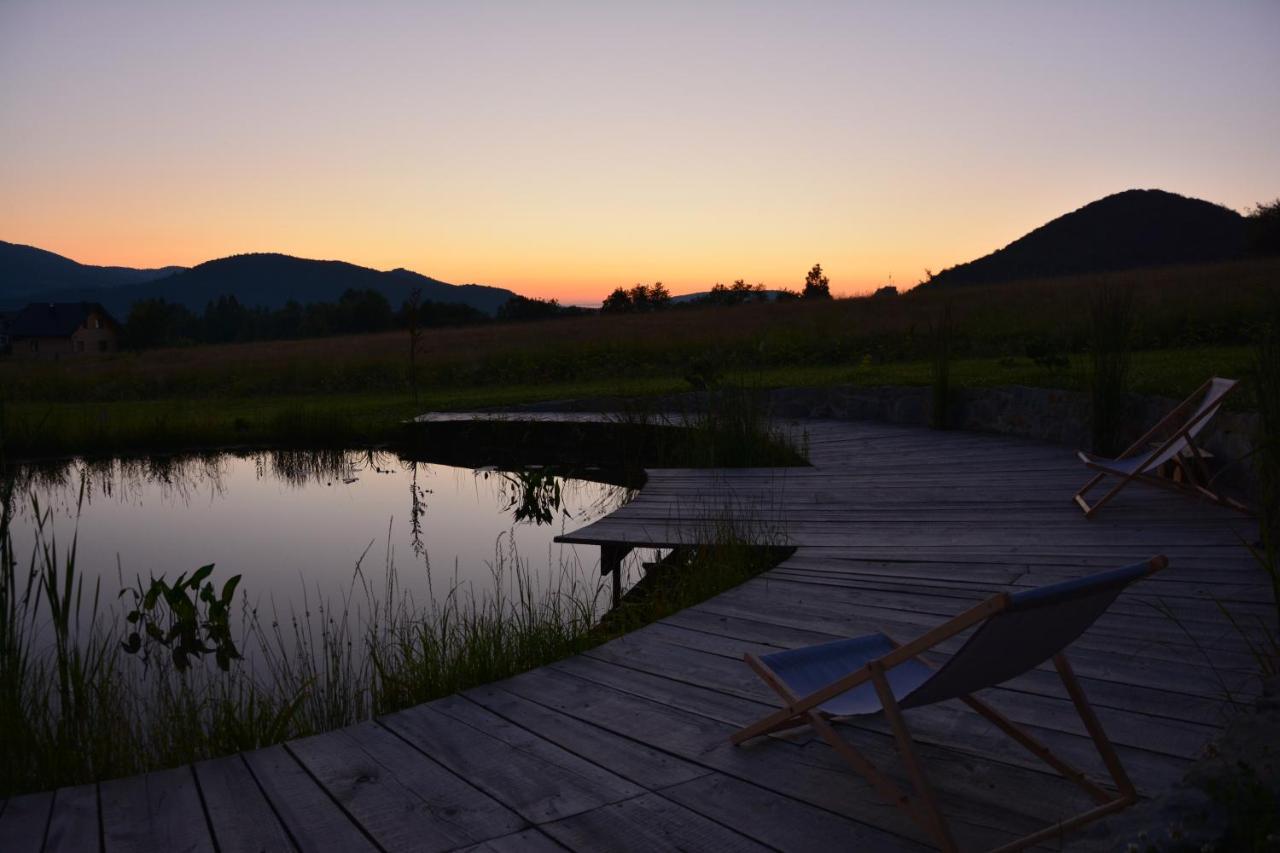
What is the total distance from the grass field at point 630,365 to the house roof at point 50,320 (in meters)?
33.5

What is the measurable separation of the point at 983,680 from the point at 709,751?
797mm

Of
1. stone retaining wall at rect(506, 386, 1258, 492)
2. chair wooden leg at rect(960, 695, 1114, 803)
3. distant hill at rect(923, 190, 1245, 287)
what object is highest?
distant hill at rect(923, 190, 1245, 287)

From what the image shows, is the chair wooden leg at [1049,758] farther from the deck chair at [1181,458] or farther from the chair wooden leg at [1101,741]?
the deck chair at [1181,458]

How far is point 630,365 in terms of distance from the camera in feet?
50.7

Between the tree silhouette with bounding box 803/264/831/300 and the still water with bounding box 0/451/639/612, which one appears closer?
the still water with bounding box 0/451/639/612

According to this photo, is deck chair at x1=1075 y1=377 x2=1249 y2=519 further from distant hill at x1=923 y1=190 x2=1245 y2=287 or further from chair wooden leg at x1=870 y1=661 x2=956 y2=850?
distant hill at x1=923 y1=190 x2=1245 y2=287

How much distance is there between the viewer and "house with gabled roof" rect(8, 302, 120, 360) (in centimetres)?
4878

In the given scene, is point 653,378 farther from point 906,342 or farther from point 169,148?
point 169,148

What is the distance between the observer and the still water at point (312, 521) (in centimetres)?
520

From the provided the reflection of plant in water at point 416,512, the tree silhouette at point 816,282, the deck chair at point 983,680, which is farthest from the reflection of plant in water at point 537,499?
the tree silhouette at point 816,282

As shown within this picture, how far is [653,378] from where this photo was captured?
1428 centimetres

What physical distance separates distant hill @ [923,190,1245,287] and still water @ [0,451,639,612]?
145 feet

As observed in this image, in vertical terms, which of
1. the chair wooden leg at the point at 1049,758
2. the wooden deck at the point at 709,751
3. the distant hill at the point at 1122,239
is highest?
the distant hill at the point at 1122,239

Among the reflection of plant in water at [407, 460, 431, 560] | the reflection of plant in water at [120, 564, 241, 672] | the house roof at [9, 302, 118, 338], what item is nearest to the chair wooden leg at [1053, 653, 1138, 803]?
the reflection of plant in water at [120, 564, 241, 672]
